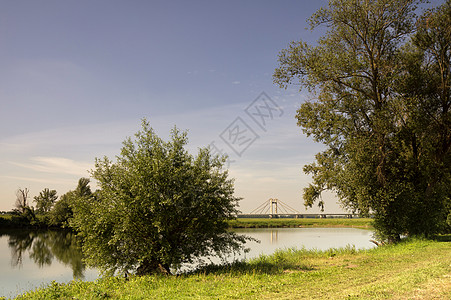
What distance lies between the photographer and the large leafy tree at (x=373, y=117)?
22.2 m

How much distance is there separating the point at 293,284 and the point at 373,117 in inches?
601

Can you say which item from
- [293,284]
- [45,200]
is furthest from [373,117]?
[45,200]

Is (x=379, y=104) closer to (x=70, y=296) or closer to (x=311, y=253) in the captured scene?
(x=311, y=253)

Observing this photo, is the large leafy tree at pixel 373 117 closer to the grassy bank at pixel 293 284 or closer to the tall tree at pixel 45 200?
the grassy bank at pixel 293 284

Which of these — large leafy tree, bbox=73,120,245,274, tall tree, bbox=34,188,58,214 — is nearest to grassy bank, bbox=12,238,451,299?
large leafy tree, bbox=73,120,245,274

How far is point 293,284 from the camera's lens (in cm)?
1190

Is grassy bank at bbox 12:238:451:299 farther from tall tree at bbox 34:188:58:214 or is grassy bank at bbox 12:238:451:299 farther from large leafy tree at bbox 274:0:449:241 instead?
tall tree at bbox 34:188:58:214

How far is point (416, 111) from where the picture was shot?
21.8 meters

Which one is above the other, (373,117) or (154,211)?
(373,117)

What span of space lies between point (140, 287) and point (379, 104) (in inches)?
786

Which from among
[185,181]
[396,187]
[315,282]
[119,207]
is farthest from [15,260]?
[396,187]

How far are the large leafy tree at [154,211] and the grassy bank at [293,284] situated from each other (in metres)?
1.17

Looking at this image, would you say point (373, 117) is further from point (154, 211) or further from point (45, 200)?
point (45, 200)

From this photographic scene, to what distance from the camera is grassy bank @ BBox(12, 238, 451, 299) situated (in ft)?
29.9
